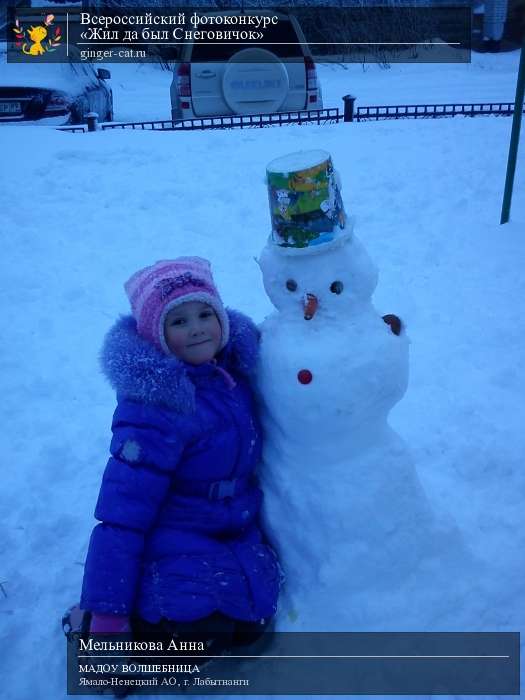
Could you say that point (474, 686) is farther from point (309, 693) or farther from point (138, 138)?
point (138, 138)

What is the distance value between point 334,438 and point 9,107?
7208mm

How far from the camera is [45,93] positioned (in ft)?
25.2

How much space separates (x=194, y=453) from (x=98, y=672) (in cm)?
77

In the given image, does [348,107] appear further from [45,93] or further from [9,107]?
[9,107]

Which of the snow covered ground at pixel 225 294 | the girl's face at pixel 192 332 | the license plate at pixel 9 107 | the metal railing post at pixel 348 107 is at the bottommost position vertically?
the snow covered ground at pixel 225 294

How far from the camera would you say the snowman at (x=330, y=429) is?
5.97 ft

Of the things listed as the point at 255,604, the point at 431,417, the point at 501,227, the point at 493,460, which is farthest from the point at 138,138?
the point at 255,604

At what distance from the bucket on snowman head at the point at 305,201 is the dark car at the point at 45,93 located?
22.6 ft

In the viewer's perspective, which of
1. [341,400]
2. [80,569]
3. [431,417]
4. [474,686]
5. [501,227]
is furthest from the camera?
[501,227]

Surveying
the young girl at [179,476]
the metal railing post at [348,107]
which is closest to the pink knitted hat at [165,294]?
the young girl at [179,476]

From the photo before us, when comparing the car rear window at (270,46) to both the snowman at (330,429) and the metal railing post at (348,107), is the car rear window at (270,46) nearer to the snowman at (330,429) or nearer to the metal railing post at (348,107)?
the metal railing post at (348,107)

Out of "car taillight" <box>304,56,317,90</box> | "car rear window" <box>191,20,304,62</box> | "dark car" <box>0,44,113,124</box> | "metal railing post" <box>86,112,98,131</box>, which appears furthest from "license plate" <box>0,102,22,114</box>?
"car taillight" <box>304,56,317,90</box>

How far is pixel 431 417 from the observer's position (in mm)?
3285
